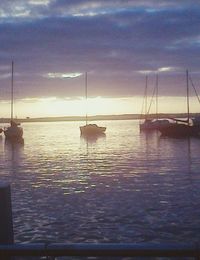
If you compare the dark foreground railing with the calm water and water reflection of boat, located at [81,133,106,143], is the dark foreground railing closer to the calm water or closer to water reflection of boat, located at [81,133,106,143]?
the calm water

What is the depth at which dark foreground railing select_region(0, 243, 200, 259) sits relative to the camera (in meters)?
3.93

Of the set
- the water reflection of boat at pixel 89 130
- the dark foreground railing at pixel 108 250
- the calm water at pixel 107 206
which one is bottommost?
the calm water at pixel 107 206

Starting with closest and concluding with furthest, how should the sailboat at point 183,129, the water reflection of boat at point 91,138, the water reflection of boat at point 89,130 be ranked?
the sailboat at point 183,129
the water reflection of boat at point 91,138
the water reflection of boat at point 89,130

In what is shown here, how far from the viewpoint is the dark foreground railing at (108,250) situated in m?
3.93

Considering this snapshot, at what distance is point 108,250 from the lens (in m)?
4.00

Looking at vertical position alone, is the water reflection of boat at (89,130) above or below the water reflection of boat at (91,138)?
above

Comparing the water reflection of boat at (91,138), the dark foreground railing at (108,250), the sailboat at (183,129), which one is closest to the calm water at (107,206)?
the dark foreground railing at (108,250)

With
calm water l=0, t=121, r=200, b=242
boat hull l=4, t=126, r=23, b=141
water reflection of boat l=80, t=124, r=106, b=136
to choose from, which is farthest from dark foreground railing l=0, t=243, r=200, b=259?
water reflection of boat l=80, t=124, r=106, b=136

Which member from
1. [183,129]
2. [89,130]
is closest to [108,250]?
[183,129]

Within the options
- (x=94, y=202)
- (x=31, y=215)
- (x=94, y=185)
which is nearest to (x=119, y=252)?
(x=31, y=215)

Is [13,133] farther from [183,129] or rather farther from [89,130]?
[183,129]

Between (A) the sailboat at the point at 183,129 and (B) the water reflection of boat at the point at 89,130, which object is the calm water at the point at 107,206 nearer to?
(A) the sailboat at the point at 183,129

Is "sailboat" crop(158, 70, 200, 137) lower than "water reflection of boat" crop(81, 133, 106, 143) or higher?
higher

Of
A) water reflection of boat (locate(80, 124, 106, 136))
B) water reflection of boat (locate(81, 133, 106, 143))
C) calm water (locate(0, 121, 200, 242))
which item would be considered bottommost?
water reflection of boat (locate(81, 133, 106, 143))
